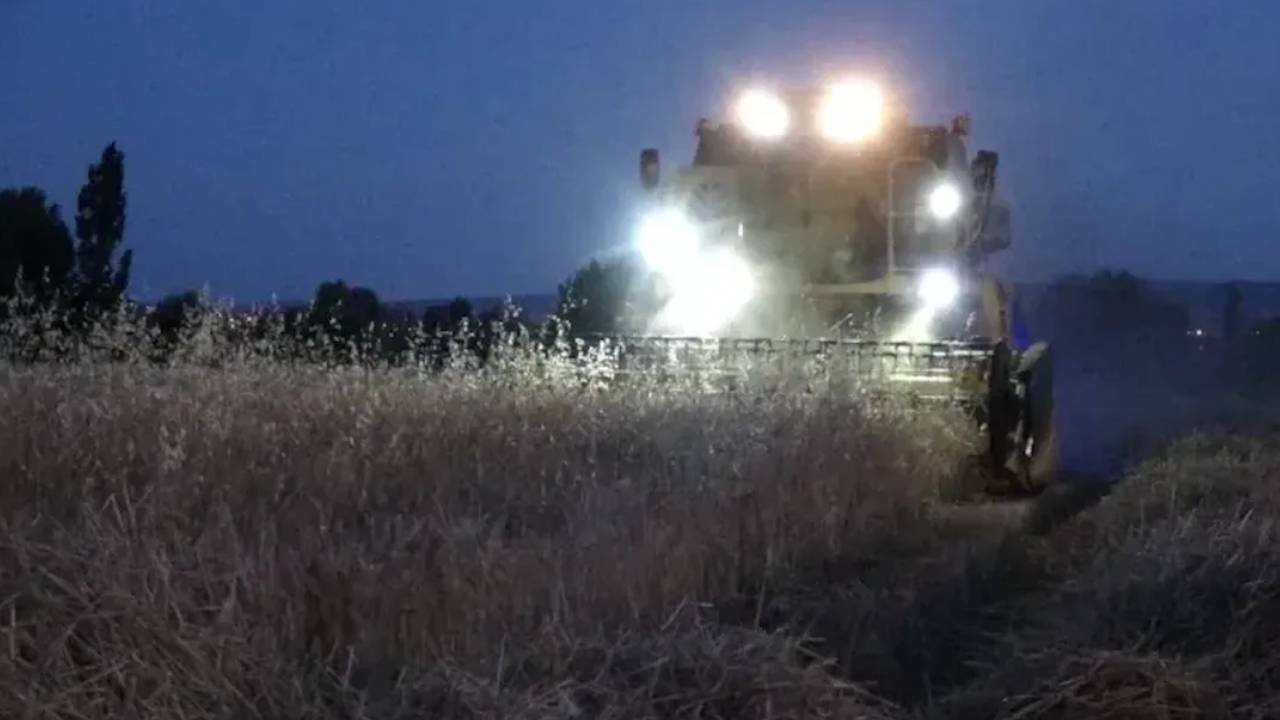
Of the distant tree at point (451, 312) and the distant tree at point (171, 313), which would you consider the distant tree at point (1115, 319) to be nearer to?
the distant tree at point (451, 312)

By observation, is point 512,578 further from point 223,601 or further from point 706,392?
point 706,392

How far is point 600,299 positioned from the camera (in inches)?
1014

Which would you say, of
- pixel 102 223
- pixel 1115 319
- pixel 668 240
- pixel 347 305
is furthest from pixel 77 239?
pixel 1115 319

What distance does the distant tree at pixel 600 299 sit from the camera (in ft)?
52.7

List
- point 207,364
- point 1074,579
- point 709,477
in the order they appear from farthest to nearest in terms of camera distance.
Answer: point 207,364 → point 709,477 → point 1074,579

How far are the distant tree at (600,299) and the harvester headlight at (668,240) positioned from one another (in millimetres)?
343

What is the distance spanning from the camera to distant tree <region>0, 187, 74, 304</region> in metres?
26.8

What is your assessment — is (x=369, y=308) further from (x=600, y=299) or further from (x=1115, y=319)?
(x=1115, y=319)

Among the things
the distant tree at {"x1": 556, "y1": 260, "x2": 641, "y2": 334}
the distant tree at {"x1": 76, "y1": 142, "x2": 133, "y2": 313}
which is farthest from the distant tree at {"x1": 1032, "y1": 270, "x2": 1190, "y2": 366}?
the distant tree at {"x1": 76, "y1": 142, "x2": 133, "y2": 313}

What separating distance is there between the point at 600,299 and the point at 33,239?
9.33m

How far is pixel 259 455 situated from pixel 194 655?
12.5 feet

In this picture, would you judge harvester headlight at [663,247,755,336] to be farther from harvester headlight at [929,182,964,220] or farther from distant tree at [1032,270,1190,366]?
distant tree at [1032,270,1190,366]

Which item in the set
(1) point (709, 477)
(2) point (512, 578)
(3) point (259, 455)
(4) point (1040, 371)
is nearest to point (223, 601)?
(2) point (512, 578)

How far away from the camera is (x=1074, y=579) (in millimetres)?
7926
